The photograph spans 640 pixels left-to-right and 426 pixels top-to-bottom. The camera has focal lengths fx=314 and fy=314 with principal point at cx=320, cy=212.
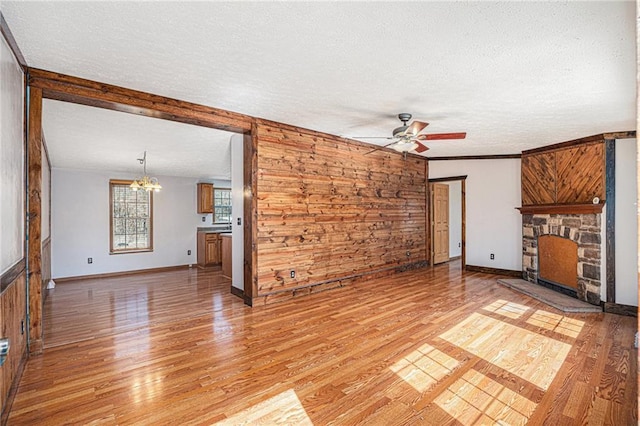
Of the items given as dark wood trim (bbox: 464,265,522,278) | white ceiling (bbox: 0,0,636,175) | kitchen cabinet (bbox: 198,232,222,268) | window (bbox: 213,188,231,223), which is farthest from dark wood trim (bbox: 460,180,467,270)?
window (bbox: 213,188,231,223)

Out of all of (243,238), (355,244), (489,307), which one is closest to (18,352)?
(243,238)

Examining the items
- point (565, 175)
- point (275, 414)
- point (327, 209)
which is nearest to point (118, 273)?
point (327, 209)

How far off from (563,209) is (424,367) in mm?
4284

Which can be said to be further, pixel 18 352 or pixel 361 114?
pixel 361 114

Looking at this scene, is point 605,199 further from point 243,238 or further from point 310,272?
point 243,238

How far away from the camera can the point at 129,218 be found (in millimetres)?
7629

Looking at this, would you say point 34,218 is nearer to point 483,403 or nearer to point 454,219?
point 483,403

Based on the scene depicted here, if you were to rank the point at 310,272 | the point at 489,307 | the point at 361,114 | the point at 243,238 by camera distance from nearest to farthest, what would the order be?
1. the point at 361,114
2. the point at 489,307
3. the point at 243,238
4. the point at 310,272

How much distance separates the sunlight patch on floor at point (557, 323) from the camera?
3619mm

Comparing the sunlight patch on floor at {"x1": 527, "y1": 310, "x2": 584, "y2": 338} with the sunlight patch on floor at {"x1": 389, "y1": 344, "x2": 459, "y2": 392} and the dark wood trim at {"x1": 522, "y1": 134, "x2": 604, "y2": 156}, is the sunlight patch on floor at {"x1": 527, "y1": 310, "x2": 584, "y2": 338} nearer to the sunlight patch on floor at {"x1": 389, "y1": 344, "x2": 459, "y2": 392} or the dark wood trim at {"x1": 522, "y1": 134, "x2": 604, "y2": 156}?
the sunlight patch on floor at {"x1": 389, "y1": 344, "x2": 459, "y2": 392}

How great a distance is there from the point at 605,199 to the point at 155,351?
6.27 meters

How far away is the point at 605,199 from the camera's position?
4.68 meters

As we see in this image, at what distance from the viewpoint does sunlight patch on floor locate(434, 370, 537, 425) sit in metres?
2.05

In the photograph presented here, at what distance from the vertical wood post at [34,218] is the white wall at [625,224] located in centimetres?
709
